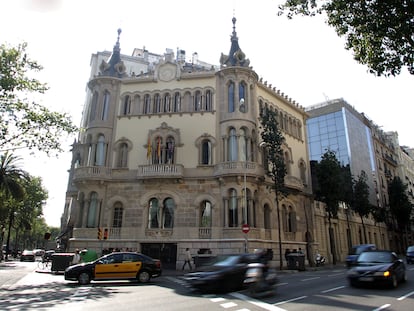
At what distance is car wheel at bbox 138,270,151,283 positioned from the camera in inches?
627

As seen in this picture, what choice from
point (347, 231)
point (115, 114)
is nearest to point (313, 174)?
point (347, 231)

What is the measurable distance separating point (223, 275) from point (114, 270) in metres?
7.18

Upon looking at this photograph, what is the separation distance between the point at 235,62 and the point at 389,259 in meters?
21.1

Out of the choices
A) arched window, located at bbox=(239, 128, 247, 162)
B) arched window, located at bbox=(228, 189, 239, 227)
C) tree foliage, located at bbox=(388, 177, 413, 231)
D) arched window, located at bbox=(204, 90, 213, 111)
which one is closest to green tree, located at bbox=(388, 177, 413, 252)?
tree foliage, located at bbox=(388, 177, 413, 231)

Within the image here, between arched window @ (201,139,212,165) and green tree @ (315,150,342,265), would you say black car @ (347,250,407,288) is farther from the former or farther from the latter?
green tree @ (315,150,342,265)

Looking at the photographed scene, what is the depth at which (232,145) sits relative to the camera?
1039 inches

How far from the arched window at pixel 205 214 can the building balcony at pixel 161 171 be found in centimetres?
299

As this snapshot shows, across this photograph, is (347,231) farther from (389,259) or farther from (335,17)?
(335,17)

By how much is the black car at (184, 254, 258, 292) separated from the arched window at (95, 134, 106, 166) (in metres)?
18.3

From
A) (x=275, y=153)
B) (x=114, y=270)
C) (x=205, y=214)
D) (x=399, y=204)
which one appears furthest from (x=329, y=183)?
(x=399, y=204)

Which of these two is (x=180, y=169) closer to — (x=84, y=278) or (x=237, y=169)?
(x=237, y=169)

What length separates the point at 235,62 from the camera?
29.0m

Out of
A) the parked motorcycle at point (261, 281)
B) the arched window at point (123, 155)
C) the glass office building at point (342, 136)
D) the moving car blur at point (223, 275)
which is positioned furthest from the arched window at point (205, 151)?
the glass office building at point (342, 136)

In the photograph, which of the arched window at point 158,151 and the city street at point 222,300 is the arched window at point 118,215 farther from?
the city street at point 222,300
